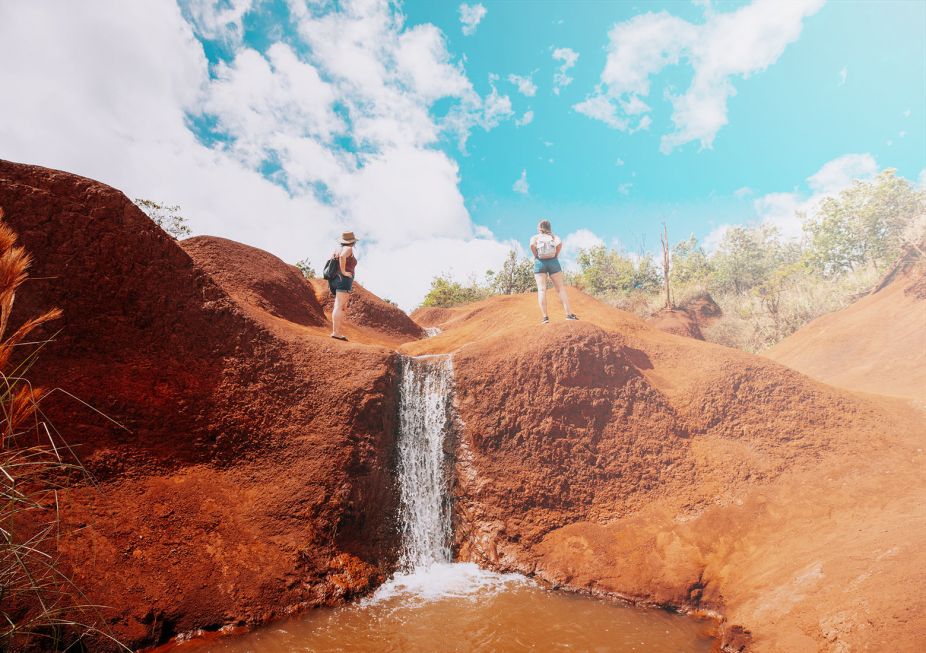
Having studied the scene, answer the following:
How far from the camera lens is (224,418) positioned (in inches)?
237

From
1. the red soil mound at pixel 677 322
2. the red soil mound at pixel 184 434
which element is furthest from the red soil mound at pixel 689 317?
the red soil mound at pixel 184 434

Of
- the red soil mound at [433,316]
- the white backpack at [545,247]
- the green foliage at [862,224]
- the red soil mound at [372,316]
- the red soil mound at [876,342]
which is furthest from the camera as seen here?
the green foliage at [862,224]

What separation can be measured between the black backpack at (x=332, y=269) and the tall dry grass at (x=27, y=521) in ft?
12.2

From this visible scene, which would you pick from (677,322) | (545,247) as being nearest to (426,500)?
(545,247)

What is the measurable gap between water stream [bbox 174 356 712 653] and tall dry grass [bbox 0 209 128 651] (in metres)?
1.16

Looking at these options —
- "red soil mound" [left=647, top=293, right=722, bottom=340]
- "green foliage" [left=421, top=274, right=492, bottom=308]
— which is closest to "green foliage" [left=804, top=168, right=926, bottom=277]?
"red soil mound" [left=647, top=293, right=722, bottom=340]

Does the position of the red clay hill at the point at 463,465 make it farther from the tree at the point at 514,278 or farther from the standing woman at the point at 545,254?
the tree at the point at 514,278

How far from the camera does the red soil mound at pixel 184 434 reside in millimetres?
4727

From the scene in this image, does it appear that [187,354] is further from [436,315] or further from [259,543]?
[436,315]

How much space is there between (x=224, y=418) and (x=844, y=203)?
35.9 meters

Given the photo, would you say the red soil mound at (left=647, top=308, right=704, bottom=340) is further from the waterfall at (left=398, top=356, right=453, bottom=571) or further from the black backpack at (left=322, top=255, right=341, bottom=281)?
the black backpack at (left=322, top=255, right=341, bottom=281)

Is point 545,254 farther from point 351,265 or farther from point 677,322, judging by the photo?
point 677,322

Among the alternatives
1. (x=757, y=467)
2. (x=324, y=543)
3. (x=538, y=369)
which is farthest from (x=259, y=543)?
(x=757, y=467)

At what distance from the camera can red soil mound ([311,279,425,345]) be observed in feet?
47.2
